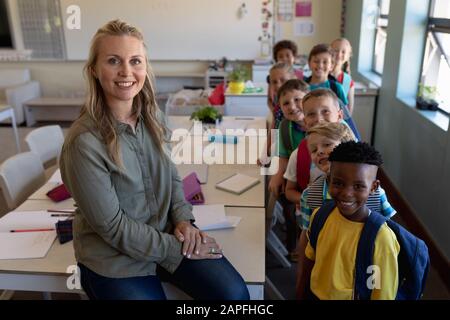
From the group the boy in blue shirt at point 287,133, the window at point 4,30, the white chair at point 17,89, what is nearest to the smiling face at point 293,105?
the boy in blue shirt at point 287,133

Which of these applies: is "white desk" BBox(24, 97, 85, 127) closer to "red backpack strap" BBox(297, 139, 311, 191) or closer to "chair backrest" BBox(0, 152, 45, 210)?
"chair backrest" BBox(0, 152, 45, 210)

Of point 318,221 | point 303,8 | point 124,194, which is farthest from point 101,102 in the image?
point 303,8

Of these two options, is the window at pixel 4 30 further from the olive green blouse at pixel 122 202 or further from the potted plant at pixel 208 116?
the olive green blouse at pixel 122 202

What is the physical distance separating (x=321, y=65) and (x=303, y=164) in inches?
51.4

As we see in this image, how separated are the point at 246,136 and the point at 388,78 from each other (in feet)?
5.14

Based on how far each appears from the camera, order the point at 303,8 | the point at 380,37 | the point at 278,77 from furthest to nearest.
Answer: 1. the point at 303,8
2. the point at 380,37
3. the point at 278,77

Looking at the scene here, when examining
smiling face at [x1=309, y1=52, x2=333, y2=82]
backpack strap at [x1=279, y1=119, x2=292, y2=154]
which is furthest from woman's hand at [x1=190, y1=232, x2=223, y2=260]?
smiling face at [x1=309, y1=52, x2=333, y2=82]

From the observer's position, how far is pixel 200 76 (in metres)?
5.96

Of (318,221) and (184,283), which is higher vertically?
(318,221)

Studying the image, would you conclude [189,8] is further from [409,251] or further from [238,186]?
[409,251]

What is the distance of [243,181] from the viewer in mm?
2055

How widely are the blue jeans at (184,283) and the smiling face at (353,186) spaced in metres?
0.42

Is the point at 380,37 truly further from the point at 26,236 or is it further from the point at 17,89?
the point at 17,89

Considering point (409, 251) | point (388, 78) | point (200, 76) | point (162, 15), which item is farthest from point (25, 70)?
point (409, 251)
